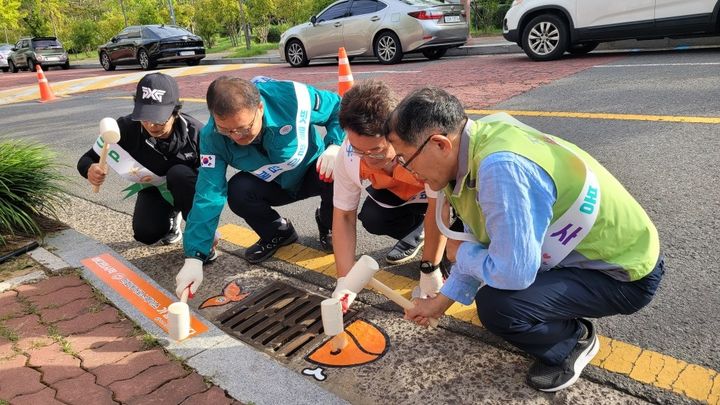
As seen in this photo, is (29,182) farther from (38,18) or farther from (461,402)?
(38,18)

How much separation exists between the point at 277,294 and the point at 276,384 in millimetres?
735

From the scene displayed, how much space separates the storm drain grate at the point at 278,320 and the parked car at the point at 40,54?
80.0 ft

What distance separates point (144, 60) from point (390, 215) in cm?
1594

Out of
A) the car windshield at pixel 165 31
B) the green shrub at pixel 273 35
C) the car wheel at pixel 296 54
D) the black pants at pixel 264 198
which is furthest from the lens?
the green shrub at pixel 273 35

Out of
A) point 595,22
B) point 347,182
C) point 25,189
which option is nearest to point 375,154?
point 347,182

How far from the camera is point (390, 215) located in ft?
9.28

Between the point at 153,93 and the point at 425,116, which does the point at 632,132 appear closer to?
the point at 425,116

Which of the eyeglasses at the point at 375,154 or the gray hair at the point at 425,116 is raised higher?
the gray hair at the point at 425,116

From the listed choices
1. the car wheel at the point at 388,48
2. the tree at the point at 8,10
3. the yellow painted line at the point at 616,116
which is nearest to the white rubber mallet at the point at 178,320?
the yellow painted line at the point at 616,116

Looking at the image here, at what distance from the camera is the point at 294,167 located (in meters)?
3.05

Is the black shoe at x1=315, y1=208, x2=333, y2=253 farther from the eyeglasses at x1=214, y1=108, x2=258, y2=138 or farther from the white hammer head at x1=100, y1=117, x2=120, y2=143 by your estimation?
the white hammer head at x1=100, y1=117, x2=120, y2=143

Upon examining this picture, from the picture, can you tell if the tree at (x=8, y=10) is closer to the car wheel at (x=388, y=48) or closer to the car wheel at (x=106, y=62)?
Answer: the car wheel at (x=106, y=62)

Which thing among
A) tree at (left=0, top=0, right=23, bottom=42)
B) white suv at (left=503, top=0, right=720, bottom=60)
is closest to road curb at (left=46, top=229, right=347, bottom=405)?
white suv at (left=503, top=0, right=720, bottom=60)

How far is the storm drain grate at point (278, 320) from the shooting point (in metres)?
2.35
